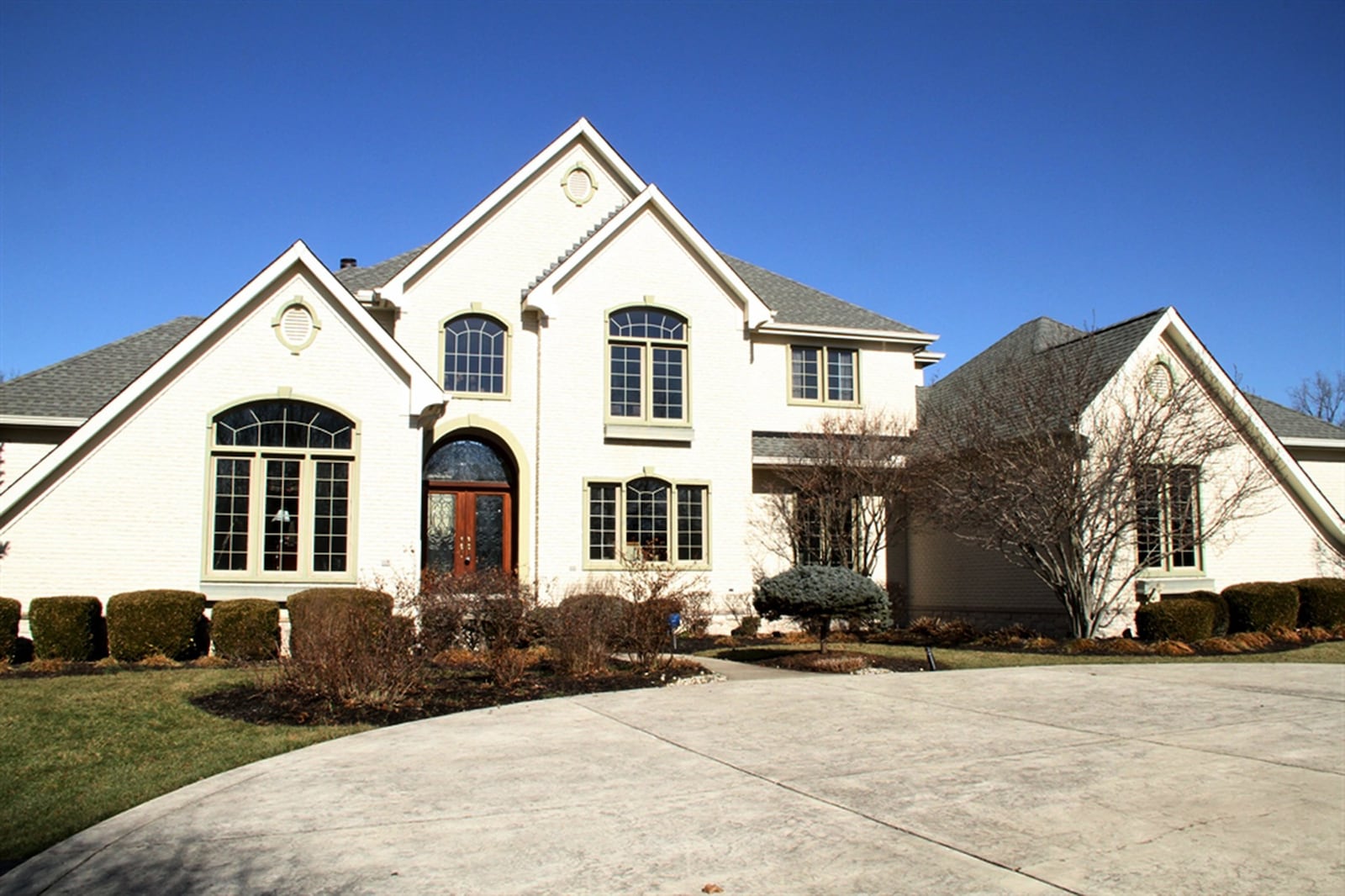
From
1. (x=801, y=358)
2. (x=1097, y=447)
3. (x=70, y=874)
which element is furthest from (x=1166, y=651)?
(x=70, y=874)

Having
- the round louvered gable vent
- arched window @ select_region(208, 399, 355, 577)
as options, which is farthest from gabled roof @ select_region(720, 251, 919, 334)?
arched window @ select_region(208, 399, 355, 577)

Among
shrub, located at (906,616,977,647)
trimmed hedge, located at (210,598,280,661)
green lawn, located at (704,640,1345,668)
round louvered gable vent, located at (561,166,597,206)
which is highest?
round louvered gable vent, located at (561,166,597,206)

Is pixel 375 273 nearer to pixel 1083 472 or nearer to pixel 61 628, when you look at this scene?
pixel 61 628

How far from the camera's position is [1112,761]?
906 cm

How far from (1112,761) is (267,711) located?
26.9 ft

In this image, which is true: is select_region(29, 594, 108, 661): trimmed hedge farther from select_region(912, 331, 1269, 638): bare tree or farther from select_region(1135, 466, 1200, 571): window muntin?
select_region(1135, 466, 1200, 571): window muntin

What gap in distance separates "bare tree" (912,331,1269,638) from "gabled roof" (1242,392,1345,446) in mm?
4483

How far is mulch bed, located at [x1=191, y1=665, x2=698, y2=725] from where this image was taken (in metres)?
11.4

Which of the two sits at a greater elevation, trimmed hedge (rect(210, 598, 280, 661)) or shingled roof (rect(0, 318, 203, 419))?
shingled roof (rect(0, 318, 203, 419))

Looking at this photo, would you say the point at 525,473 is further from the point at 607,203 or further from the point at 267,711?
the point at 267,711

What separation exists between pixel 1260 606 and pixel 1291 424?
7.54m

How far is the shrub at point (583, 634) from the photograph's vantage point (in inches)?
566

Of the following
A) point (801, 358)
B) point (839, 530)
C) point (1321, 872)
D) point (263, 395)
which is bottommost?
point (1321, 872)

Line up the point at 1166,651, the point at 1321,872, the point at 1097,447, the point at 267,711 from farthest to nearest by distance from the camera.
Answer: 1. the point at 1097,447
2. the point at 1166,651
3. the point at 267,711
4. the point at 1321,872
